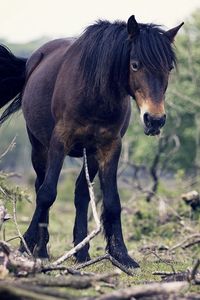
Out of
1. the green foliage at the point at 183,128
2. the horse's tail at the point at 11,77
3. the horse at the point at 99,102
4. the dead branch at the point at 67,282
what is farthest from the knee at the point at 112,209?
the green foliage at the point at 183,128

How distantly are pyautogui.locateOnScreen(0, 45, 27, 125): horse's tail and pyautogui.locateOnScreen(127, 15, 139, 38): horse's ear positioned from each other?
264cm

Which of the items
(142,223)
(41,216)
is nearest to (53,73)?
(41,216)

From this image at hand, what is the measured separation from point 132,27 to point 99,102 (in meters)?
0.87

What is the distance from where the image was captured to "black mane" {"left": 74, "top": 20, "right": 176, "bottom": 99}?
7.51 meters

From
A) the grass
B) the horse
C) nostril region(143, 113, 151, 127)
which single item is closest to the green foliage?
the grass

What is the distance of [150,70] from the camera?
24.4 feet

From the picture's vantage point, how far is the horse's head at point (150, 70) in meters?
7.22

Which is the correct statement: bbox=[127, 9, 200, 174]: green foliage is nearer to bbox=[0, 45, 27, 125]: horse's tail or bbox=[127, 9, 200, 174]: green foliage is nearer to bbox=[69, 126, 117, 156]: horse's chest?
bbox=[0, 45, 27, 125]: horse's tail

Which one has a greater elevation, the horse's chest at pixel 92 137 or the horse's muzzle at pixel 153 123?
the horse's muzzle at pixel 153 123

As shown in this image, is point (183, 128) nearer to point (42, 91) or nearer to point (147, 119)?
point (42, 91)

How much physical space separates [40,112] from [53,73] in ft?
1.61

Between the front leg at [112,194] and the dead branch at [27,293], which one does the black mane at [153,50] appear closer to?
the front leg at [112,194]

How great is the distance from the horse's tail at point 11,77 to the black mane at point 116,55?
1941 millimetres

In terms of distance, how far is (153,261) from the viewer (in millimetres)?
9266
